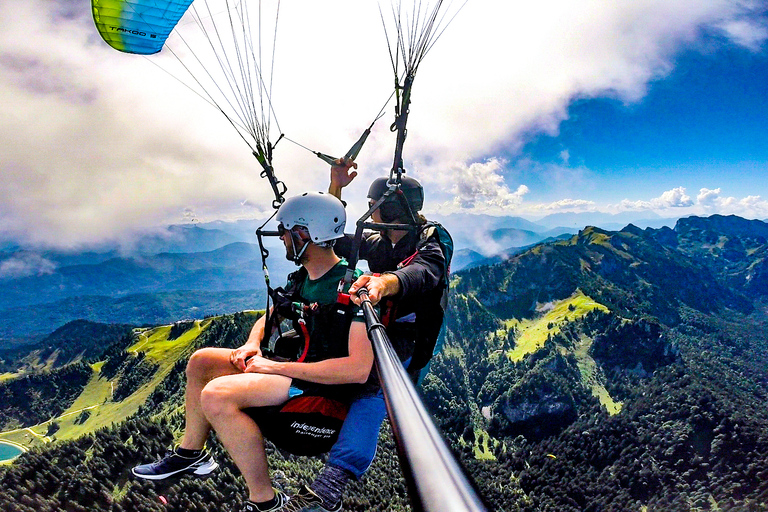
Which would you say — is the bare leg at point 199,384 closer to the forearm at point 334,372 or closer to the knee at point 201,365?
the knee at point 201,365

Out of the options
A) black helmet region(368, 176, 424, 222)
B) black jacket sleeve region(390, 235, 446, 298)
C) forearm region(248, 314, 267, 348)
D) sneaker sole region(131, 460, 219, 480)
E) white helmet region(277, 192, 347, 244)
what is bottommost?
sneaker sole region(131, 460, 219, 480)

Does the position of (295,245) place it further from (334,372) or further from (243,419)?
(243,419)

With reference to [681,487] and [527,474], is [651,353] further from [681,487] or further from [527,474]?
[527,474]

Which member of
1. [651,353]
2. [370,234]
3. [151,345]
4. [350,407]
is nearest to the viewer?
[350,407]

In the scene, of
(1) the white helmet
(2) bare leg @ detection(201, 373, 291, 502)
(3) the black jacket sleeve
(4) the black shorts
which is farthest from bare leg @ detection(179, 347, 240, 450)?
(3) the black jacket sleeve

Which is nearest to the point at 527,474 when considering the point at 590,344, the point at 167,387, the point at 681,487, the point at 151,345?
the point at 681,487

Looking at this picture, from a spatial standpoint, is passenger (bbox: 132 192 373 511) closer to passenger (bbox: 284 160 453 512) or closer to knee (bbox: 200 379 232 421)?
knee (bbox: 200 379 232 421)
